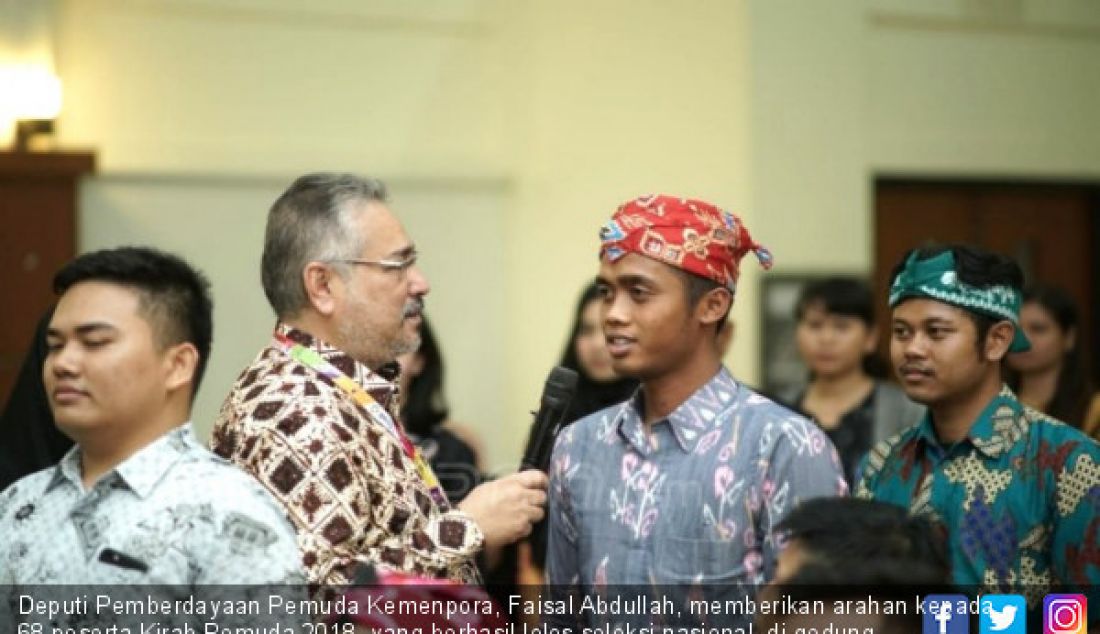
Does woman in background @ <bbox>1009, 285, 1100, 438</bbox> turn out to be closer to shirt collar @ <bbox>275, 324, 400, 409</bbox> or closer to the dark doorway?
the dark doorway

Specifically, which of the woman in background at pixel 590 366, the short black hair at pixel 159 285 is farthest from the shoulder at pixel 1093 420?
the short black hair at pixel 159 285

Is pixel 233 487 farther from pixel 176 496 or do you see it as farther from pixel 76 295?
pixel 76 295

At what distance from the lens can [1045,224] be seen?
312 inches

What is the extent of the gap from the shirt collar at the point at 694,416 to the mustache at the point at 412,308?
0.45 m

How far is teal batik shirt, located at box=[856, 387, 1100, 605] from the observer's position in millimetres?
3037

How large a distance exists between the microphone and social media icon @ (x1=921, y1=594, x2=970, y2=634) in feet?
2.88

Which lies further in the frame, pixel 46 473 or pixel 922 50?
pixel 922 50

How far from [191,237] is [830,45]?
2.94 m

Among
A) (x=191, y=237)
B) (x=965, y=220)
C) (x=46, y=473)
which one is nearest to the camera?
(x=46, y=473)

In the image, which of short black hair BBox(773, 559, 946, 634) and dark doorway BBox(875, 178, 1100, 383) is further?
dark doorway BBox(875, 178, 1100, 383)

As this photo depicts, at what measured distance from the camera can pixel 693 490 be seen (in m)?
2.91

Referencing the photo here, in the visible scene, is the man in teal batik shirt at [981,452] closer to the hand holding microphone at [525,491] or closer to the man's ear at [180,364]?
the hand holding microphone at [525,491]

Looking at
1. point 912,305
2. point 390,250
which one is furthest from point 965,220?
point 390,250

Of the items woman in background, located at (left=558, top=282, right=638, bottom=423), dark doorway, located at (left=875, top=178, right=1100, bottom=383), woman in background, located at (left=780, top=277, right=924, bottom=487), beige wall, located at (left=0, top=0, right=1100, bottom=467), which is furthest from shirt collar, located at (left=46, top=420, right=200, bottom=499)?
dark doorway, located at (left=875, top=178, right=1100, bottom=383)
